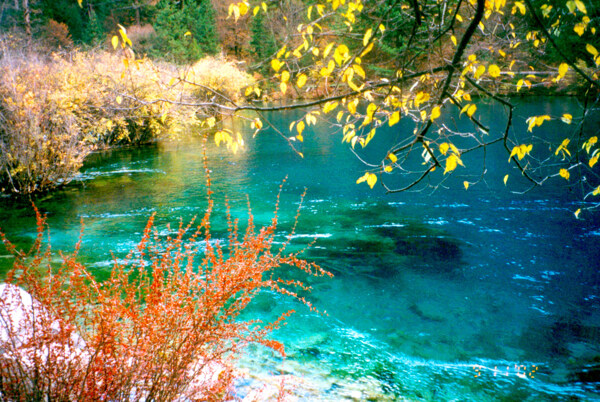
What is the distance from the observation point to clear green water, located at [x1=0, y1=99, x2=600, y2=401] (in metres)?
4.43

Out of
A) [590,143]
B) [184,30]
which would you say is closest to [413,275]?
[590,143]

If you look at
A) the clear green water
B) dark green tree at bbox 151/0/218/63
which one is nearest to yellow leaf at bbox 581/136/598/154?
the clear green water

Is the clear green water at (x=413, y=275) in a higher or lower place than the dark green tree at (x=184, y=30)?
lower

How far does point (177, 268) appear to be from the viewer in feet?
10.2

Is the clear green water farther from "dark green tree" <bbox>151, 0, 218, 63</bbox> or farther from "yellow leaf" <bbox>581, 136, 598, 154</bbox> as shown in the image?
"dark green tree" <bbox>151, 0, 218, 63</bbox>

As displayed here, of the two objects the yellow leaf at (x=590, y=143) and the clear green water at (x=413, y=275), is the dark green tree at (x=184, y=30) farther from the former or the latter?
the yellow leaf at (x=590, y=143)

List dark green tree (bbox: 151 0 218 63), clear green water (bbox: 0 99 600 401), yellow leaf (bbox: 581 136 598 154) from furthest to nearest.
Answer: dark green tree (bbox: 151 0 218 63) < clear green water (bbox: 0 99 600 401) < yellow leaf (bbox: 581 136 598 154)

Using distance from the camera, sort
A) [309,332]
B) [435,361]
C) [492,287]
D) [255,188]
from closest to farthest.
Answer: [435,361] → [309,332] → [492,287] → [255,188]

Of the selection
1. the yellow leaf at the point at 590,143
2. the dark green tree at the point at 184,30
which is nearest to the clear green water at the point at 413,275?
the yellow leaf at the point at 590,143

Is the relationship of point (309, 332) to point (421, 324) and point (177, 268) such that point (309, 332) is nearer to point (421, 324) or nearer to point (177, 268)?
point (421, 324)

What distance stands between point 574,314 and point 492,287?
3.67 ft

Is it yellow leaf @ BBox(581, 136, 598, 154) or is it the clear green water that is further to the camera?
the clear green water

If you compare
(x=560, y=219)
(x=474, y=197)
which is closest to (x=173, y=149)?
(x=474, y=197)

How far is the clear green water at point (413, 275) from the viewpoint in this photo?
14.5 feet
